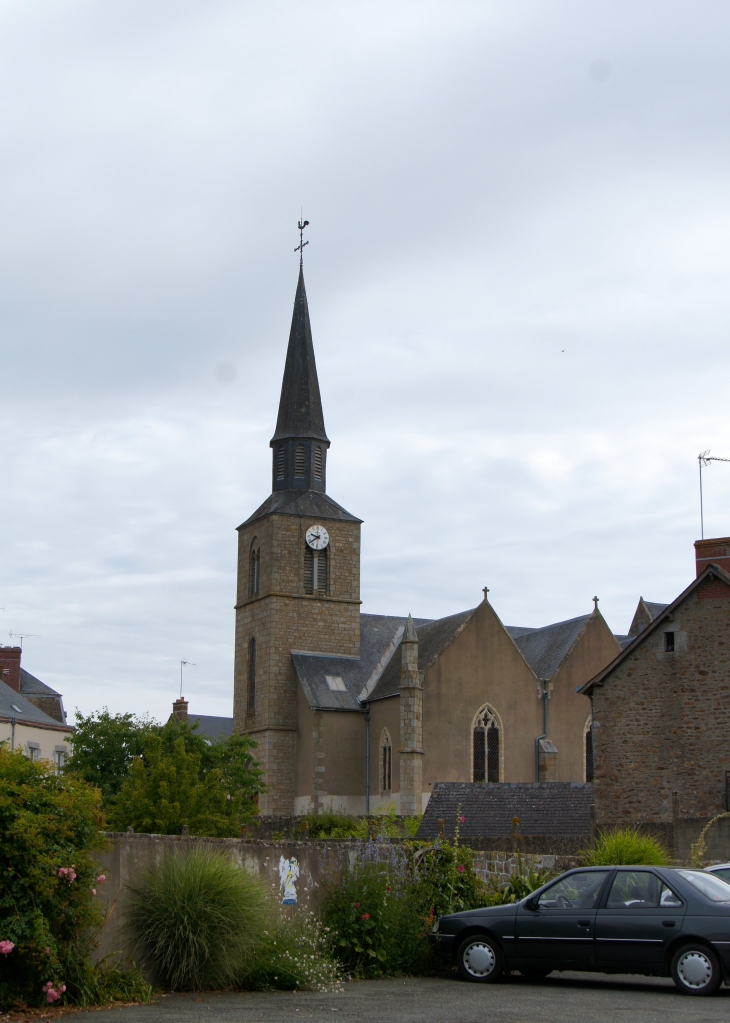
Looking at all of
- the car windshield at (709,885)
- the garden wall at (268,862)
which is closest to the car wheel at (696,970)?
the car windshield at (709,885)

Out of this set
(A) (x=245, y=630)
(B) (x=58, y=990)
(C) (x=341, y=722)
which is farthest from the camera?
(A) (x=245, y=630)

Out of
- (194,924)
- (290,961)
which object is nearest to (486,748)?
(290,961)

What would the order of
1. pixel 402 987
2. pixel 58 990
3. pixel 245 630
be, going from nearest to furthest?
pixel 58 990 → pixel 402 987 → pixel 245 630

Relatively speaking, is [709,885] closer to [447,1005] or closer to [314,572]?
[447,1005]

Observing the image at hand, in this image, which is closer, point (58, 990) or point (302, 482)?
point (58, 990)

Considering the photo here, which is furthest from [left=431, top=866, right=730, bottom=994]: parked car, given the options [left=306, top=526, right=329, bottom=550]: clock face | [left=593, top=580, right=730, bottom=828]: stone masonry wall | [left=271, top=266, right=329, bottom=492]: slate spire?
[left=271, top=266, right=329, bottom=492]: slate spire

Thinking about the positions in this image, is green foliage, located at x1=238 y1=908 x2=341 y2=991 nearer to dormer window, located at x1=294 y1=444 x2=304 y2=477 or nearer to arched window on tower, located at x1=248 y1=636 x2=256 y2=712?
arched window on tower, located at x1=248 y1=636 x2=256 y2=712

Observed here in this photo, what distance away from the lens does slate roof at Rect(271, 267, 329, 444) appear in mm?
54406

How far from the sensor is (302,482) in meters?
54.3

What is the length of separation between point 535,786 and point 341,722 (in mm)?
20794

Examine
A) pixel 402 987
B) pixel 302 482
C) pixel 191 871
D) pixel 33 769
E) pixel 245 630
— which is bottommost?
pixel 402 987

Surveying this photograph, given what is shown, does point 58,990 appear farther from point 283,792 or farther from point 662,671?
point 283,792

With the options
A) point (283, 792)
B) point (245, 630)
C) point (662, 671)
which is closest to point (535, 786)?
point (662, 671)

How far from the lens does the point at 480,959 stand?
1374cm
